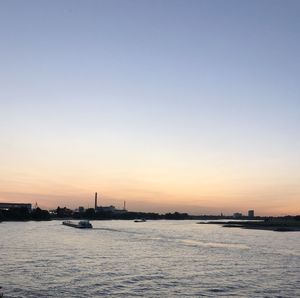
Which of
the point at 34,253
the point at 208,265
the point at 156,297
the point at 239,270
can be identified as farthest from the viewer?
→ the point at 34,253

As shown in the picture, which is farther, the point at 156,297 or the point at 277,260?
the point at 277,260

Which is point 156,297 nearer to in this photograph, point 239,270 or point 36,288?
point 36,288

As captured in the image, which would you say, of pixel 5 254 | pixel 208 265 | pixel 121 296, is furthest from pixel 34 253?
pixel 121 296

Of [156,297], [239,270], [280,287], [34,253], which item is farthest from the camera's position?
[34,253]

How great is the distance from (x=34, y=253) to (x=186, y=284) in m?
30.4

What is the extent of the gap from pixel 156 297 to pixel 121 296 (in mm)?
2508

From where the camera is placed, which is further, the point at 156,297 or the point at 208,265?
the point at 208,265

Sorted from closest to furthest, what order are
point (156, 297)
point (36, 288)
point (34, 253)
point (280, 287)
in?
point (156, 297) < point (36, 288) < point (280, 287) < point (34, 253)

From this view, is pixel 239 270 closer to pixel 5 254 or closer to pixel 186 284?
pixel 186 284

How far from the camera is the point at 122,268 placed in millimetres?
50125

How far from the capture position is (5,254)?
62.6 meters

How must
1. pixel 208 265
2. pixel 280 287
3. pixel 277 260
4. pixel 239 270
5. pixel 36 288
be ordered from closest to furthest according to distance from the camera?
pixel 36 288 → pixel 280 287 → pixel 239 270 → pixel 208 265 → pixel 277 260

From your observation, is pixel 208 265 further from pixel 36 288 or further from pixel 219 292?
pixel 36 288

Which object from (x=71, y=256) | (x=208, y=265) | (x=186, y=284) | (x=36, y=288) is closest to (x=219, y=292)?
(x=186, y=284)
